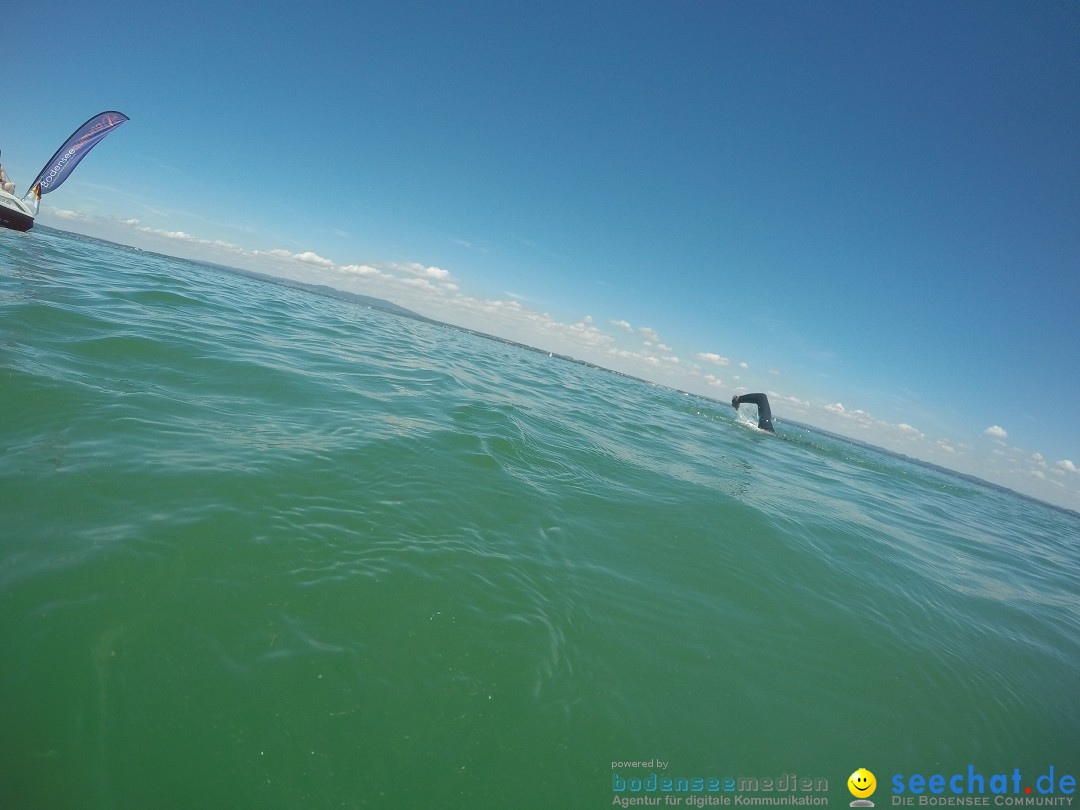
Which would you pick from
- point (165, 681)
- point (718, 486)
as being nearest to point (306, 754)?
point (165, 681)

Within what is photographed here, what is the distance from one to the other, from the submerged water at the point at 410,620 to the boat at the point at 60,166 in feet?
54.2

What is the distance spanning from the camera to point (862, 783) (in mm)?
3576

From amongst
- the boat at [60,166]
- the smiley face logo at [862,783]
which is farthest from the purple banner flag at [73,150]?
the smiley face logo at [862,783]

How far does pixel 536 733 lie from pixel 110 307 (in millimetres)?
14495

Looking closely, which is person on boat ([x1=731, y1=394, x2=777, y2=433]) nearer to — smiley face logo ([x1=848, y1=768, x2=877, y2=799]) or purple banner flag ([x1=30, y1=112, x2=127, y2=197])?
smiley face logo ([x1=848, y1=768, x2=877, y2=799])

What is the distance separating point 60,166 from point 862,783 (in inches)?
1285

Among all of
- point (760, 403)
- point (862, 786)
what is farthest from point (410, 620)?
point (760, 403)

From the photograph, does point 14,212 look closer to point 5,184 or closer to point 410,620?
point 5,184

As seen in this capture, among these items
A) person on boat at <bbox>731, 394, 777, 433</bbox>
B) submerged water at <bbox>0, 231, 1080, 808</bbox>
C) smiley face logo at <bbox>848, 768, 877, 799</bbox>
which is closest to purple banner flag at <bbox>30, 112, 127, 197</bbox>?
submerged water at <bbox>0, 231, 1080, 808</bbox>

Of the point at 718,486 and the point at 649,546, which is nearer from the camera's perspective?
the point at 649,546

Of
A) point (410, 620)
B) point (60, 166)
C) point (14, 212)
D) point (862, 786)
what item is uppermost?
point (60, 166)

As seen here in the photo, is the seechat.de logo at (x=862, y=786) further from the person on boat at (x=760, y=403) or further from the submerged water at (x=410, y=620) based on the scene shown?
the person on boat at (x=760, y=403)

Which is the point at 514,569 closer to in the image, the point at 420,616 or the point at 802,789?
the point at 420,616

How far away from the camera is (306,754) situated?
2586mm
